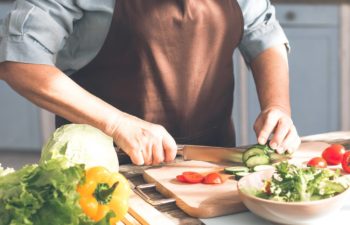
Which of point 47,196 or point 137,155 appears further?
point 137,155

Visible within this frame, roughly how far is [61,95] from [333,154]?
65cm

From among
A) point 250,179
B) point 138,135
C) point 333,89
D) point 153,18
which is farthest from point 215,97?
point 333,89

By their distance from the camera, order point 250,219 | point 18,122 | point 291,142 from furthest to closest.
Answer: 1. point 18,122
2. point 291,142
3. point 250,219

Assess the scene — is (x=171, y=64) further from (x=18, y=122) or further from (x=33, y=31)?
(x=18, y=122)

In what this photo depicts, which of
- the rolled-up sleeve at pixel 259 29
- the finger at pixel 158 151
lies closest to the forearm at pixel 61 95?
the finger at pixel 158 151

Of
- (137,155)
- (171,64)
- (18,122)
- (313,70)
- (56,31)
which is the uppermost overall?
(56,31)

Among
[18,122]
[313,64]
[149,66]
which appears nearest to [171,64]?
[149,66]

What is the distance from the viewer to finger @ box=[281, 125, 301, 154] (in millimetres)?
1527

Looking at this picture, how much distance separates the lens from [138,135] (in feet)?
4.61

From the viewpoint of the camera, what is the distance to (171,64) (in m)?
1.70

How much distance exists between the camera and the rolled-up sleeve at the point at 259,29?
1.83 metres

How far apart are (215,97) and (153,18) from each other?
318mm

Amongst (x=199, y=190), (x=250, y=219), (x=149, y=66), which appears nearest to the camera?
(x=250, y=219)

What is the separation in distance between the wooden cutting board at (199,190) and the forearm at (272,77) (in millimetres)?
253
